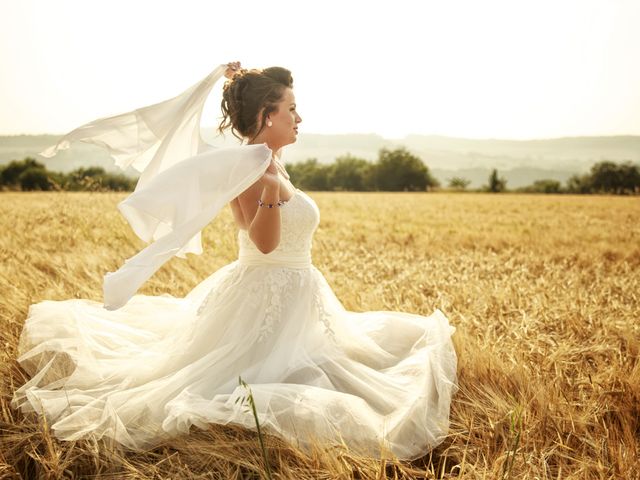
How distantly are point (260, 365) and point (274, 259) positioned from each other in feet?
1.75

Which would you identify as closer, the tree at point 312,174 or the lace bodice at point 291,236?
the lace bodice at point 291,236

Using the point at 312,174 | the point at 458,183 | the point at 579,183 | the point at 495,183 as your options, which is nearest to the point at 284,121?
the point at 458,183

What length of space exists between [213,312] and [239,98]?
107cm

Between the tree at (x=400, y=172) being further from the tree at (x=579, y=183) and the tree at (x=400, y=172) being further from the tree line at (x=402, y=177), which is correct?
A: the tree at (x=579, y=183)

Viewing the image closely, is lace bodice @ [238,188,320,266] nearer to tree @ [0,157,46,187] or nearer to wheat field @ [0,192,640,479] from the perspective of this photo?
wheat field @ [0,192,640,479]

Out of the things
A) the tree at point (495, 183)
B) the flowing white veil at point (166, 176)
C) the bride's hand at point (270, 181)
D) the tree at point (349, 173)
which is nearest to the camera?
the flowing white veil at point (166, 176)

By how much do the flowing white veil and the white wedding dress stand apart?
1.48ft

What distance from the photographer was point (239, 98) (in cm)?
262

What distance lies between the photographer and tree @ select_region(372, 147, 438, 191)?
5981 centimetres

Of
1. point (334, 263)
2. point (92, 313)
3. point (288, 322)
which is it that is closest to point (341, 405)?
point (288, 322)

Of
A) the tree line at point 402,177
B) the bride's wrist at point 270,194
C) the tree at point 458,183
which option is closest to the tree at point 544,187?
the tree line at point 402,177

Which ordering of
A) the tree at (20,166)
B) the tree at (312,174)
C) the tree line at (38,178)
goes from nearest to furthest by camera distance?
the tree line at (38,178) < the tree at (20,166) < the tree at (312,174)

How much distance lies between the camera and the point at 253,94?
2.58 m

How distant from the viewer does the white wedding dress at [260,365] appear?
2.06 metres
